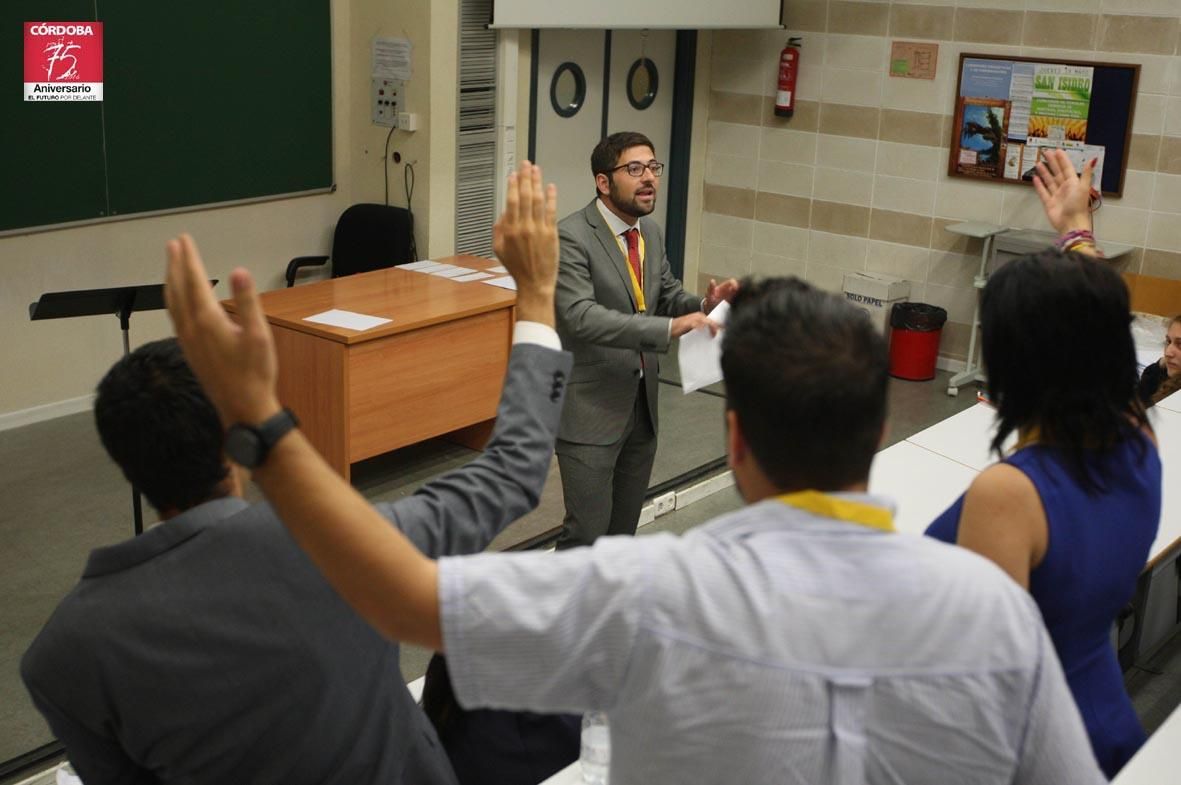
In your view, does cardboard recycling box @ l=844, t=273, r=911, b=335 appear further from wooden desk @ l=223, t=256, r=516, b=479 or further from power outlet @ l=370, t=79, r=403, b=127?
power outlet @ l=370, t=79, r=403, b=127

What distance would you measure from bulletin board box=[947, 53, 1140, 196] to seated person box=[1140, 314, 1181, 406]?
2.49 metres

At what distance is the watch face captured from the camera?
1.09 m

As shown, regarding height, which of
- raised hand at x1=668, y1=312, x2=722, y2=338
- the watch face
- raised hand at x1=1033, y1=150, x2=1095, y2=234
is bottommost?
raised hand at x1=668, y1=312, x2=722, y2=338

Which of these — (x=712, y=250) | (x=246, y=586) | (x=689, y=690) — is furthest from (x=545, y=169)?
(x=689, y=690)

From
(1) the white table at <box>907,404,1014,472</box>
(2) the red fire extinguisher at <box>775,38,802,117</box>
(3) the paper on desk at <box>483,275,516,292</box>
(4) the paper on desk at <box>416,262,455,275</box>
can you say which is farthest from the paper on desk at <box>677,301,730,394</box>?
(2) the red fire extinguisher at <box>775,38,802,117</box>

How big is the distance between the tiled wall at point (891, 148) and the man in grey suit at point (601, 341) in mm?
3797

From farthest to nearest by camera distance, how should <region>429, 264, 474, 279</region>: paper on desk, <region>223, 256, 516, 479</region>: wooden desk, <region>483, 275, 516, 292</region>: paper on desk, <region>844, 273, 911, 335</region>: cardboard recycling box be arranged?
1. <region>844, 273, 911, 335</region>: cardboard recycling box
2. <region>429, 264, 474, 279</region>: paper on desk
3. <region>483, 275, 516, 292</region>: paper on desk
4. <region>223, 256, 516, 479</region>: wooden desk

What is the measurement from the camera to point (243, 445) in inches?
42.8

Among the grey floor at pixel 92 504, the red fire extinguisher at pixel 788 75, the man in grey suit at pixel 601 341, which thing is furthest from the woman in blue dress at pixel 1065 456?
the red fire extinguisher at pixel 788 75

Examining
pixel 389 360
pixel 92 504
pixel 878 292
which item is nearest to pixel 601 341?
pixel 389 360

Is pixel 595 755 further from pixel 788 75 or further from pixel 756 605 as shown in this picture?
pixel 788 75

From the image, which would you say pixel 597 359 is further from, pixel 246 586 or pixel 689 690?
pixel 689 690

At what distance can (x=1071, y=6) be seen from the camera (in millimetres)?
6984

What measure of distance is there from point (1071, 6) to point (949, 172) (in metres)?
1.10
